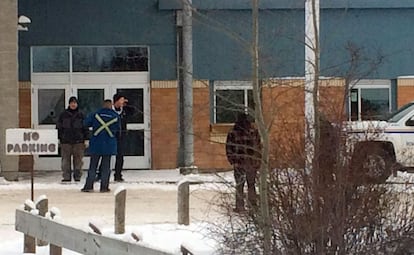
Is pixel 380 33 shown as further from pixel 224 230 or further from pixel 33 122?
pixel 224 230

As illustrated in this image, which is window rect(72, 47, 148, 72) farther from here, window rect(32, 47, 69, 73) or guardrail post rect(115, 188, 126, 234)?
guardrail post rect(115, 188, 126, 234)

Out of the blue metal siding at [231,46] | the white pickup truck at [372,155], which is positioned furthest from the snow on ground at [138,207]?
the blue metal siding at [231,46]

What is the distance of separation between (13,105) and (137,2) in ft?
18.1

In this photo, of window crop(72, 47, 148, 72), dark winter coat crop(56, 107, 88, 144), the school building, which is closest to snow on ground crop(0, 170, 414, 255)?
dark winter coat crop(56, 107, 88, 144)

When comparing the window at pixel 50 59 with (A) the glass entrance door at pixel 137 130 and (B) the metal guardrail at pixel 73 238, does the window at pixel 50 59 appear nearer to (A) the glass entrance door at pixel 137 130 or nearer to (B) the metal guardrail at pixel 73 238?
(A) the glass entrance door at pixel 137 130

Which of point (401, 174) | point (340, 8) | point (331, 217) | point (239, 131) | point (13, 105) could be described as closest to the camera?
point (331, 217)

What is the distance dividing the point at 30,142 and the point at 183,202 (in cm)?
375

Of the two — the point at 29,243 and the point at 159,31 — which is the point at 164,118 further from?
the point at 29,243

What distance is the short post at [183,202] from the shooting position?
1283cm

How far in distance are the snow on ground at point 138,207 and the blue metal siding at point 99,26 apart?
3779mm

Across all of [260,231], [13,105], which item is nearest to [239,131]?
[260,231]

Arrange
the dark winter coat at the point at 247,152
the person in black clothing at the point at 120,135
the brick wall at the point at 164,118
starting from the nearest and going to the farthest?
the dark winter coat at the point at 247,152, the person in black clothing at the point at 120,135, the brick wall at the point at 164,118

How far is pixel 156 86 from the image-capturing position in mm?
25656

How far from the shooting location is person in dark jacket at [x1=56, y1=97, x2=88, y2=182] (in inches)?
820
